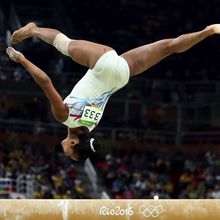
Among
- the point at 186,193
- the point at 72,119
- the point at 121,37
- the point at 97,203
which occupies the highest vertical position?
the point at 121,37

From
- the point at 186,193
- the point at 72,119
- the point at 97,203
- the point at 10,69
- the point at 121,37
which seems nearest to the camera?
the point at 97,203

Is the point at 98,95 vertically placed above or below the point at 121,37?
below

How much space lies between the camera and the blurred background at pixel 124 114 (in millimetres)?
23531

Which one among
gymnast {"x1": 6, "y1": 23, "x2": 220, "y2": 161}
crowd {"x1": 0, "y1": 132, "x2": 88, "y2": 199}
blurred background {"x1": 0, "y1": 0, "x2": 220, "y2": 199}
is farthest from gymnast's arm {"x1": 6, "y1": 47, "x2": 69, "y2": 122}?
crowd {"x1": 0, "y1": 132, "x2": 88, "y2": 199}

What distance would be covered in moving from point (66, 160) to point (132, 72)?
15.2 metres

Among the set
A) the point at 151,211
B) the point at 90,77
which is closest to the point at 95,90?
the point at 90,77

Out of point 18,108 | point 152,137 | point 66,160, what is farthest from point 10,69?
point 152,137

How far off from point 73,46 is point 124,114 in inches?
772

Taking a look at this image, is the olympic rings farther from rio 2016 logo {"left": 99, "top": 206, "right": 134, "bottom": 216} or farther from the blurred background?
the blurred background

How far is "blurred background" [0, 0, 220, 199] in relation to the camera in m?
23.5

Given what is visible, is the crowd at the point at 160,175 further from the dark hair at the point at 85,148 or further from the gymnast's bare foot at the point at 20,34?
the dark hair at the point at 85,148

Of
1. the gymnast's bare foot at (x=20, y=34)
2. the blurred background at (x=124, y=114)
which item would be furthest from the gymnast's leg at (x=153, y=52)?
the blurred background at (x=124, y=114)

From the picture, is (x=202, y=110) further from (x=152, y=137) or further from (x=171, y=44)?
(x=171, y=44)

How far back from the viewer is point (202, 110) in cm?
2931
